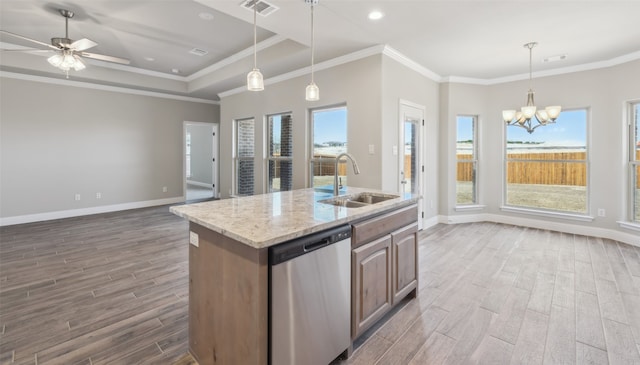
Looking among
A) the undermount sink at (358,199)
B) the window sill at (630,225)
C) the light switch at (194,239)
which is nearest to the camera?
the light switch at (194,239)

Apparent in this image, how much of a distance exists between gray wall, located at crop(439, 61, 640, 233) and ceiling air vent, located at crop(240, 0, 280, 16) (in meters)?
3.64

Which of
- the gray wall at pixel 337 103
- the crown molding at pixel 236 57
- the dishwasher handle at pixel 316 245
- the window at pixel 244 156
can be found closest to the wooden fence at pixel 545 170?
the gray wall at pixel 337 103

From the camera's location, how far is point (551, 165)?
518cm

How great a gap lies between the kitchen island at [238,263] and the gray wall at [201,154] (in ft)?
30.4

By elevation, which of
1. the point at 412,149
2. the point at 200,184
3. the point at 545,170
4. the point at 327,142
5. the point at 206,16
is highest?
the point at 206,16

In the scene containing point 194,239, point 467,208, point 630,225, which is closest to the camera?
point 194,239

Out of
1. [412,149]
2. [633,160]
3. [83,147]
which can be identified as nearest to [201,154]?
[83,147]

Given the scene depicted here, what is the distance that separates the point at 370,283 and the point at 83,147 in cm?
674

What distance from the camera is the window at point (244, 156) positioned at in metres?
6.96

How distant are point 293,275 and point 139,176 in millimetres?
6839

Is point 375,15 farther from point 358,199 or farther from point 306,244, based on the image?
point 306,244

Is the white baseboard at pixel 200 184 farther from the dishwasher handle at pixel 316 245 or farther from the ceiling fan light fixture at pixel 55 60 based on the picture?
the dishwasher handle at pixel 316 245

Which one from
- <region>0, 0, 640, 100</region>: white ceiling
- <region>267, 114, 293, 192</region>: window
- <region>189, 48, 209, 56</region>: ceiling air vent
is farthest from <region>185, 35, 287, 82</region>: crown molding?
<region>267, 114, 293, 192</region>: window

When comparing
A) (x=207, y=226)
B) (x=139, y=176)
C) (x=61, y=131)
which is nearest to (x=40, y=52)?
(x=61, y=131)
